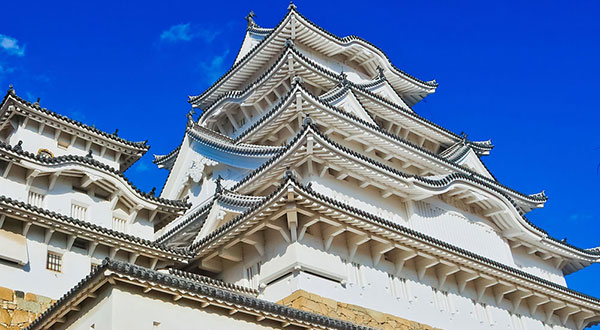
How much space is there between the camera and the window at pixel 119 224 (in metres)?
19.4

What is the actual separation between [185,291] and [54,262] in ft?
20.9

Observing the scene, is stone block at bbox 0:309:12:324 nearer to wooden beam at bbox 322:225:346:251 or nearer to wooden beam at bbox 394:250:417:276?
wooden beam at bbox 322:225:346:251

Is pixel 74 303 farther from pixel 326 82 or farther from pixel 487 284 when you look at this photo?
pixel 326 82

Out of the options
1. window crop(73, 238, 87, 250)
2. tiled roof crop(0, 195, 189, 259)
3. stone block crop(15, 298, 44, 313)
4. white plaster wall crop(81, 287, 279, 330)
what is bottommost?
white plaster wall crop(81, 287, 279, 330)

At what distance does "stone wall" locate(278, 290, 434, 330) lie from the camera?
56.6 ft

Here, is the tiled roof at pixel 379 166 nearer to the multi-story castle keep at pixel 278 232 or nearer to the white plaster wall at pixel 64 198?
the multi-story castle keep at pixel 278 232

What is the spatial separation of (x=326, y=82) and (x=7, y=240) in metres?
18.2

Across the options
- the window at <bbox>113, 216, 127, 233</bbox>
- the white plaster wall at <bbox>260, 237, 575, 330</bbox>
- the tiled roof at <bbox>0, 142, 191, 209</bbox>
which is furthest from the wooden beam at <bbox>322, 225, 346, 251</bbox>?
the window at <bbox>113, 216, 127, 233</bbox>

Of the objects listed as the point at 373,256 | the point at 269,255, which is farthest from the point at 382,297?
the point at 269,255

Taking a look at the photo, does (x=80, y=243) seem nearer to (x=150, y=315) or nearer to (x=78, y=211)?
(x=78, y=211)

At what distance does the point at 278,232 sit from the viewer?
1898 centimetres

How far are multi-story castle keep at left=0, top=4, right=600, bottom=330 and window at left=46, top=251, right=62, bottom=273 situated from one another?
104 millimetres

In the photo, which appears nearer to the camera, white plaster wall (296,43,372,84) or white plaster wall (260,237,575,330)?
white plaster wall (260,237,575,330)

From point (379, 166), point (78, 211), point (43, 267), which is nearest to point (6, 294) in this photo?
point (43, 267)
